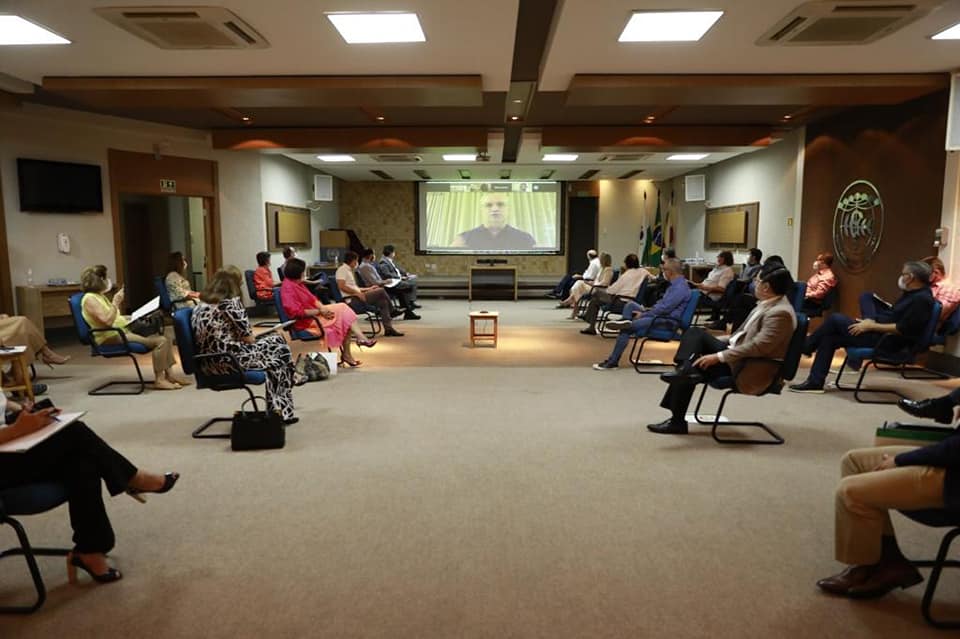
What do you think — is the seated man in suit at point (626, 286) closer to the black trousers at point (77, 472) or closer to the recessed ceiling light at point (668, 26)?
the recessed ceiling light at point (668, 26)

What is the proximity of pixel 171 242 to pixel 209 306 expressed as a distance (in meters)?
9.17

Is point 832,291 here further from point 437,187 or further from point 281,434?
point 437,187

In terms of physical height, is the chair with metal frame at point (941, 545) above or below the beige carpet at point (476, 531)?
above

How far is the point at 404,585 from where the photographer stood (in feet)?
8.28

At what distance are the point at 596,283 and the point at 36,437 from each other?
27.8ft

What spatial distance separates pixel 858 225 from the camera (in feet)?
26.8

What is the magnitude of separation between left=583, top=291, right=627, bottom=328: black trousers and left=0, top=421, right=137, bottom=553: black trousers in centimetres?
721

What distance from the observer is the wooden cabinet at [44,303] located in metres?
7.74

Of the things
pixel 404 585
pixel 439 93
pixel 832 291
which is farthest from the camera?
pixel 832 291

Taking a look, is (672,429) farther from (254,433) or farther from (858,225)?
(858,225)

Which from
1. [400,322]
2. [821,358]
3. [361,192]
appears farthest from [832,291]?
[361,192]

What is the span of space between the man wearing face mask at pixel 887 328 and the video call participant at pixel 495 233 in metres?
11.4

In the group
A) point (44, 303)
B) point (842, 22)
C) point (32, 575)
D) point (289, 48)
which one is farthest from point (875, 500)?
point (44, 303)

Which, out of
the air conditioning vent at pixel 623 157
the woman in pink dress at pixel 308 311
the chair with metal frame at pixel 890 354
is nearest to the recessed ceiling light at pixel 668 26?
the chair with metal frame at pixel 890 354
